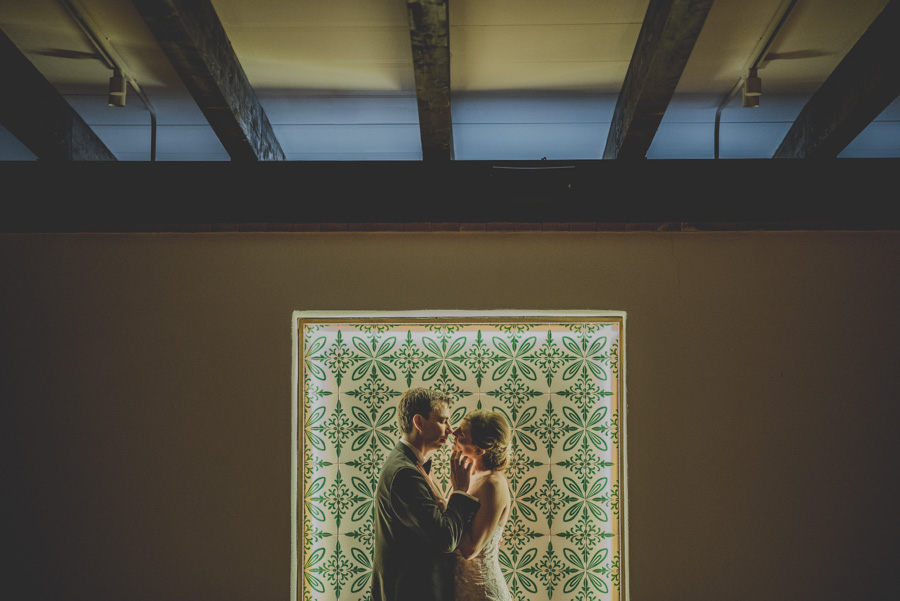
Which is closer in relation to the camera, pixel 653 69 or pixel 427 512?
pixel 653 69

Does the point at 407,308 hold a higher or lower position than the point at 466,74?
lower

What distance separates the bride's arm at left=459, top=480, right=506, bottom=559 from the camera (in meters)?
3.44

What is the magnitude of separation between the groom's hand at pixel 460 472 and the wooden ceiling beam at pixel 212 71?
202cm

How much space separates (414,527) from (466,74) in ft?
7.93

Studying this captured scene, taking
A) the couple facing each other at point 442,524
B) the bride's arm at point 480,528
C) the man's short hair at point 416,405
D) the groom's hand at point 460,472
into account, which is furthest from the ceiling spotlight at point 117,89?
the bride's arm at point 480,528

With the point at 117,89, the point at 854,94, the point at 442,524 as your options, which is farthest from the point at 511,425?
the point at 117,89

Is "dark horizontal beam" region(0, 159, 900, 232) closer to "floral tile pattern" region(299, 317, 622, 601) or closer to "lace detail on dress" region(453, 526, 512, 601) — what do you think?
"floral tile pattern" region(299, 317, 622, 601)

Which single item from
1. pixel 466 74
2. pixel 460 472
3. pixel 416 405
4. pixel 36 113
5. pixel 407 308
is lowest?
pixel 460 472

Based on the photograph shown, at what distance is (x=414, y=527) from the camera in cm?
341

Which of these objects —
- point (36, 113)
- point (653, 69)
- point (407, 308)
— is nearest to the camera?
point (653, 69)

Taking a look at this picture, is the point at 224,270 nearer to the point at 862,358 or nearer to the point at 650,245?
the point at 650,245

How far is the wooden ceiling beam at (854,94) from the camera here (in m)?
3.15

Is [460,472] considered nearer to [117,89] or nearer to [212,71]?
[212,71]

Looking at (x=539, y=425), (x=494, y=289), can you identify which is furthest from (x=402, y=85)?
(x=539, y=425)
